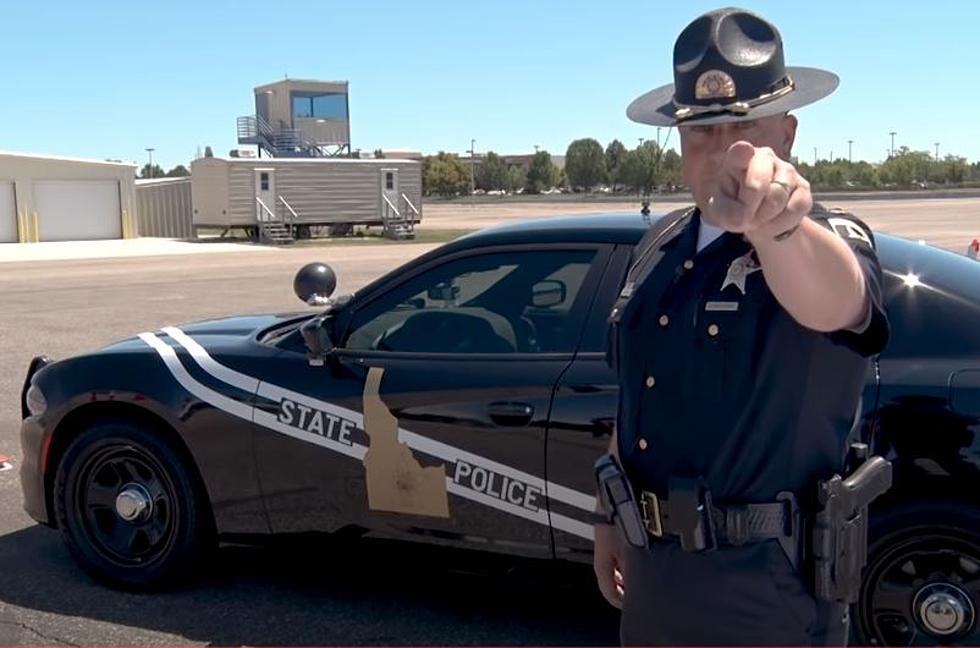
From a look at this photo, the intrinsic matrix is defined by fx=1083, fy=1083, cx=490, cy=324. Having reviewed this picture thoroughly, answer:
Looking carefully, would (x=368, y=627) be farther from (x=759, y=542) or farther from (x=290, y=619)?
(x=759, y=542)

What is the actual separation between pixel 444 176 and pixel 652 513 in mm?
109336

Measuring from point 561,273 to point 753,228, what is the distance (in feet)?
8.25

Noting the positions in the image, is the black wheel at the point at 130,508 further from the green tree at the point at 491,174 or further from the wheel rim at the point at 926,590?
the green tree at the point at 491,174

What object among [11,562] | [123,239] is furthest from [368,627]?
[123,239]

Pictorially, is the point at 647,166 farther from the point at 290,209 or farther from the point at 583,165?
A: the point at 583,165

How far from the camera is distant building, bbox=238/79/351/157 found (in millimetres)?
52812

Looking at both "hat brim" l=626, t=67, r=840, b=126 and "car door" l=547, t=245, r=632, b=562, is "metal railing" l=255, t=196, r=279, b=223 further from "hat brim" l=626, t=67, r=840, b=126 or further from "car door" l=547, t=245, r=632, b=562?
"hat brim" l=626, t=67, r=840, b=126

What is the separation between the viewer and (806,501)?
1808mm

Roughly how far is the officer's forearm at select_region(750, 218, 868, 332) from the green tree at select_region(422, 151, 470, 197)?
108815 mm

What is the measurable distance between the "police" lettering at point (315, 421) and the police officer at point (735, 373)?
2169 mm

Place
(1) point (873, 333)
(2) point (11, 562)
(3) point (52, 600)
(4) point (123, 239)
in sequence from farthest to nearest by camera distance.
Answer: (4) point (123, 239) → (2) point (11, 562) → (3) point (52, 600) → (1) point (873, 333)

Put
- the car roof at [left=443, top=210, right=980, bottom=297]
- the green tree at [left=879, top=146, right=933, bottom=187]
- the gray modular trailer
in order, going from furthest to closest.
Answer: the green tree at [left=879, top=146, right=933, bottom=187], the gray modular trailer, the car roof at [left=443, top=210, right=980, bottom=297]

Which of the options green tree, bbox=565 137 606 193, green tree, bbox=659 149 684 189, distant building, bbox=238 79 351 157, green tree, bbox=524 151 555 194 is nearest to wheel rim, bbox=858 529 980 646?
→ green tree, bbox=659 149 684 189

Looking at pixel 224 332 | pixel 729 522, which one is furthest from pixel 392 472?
pixel 729 522
